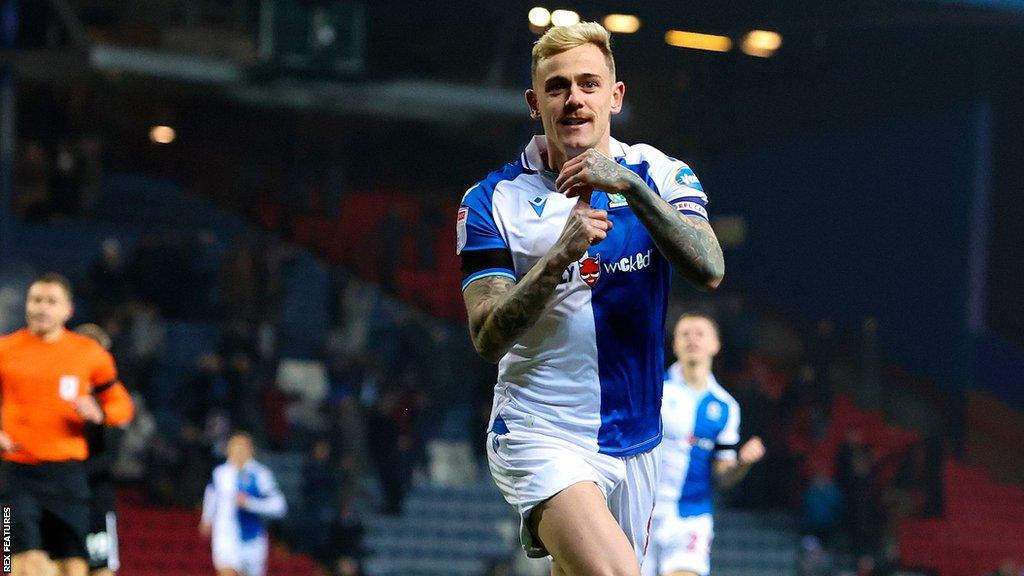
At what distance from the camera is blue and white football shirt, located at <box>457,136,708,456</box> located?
3.91 meters

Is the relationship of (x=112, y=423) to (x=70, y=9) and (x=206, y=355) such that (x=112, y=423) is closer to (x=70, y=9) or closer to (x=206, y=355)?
(x=206, y=355)

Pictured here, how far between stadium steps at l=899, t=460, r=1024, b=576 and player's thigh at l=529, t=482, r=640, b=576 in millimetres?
14287

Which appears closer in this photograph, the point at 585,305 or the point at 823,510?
the point at 585,305

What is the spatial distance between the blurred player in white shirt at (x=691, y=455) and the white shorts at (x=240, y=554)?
534cm

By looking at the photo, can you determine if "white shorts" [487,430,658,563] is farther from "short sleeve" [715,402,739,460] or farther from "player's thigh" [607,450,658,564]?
"short sleeve" [715,402,739,460]

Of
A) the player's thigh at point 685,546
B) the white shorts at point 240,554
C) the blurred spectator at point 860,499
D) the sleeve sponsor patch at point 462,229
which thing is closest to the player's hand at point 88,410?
A: the player's thigh at point 685,546

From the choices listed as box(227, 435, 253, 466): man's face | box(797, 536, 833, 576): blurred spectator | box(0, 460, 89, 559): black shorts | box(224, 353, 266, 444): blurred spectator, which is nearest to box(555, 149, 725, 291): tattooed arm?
box(0, 460, 89, 559): black shorts

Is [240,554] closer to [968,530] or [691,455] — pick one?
[691,455]

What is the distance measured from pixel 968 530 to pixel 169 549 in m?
9.84

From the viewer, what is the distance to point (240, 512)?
12656 millimetres

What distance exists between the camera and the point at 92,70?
1769 centimetres

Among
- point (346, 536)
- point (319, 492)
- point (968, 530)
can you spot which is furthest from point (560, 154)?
point (968, 530)

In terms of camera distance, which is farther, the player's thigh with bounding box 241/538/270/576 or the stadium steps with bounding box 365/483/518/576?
the stadium steps with bounding box 365/483/518/576

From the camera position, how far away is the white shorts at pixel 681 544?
26.7 ft
